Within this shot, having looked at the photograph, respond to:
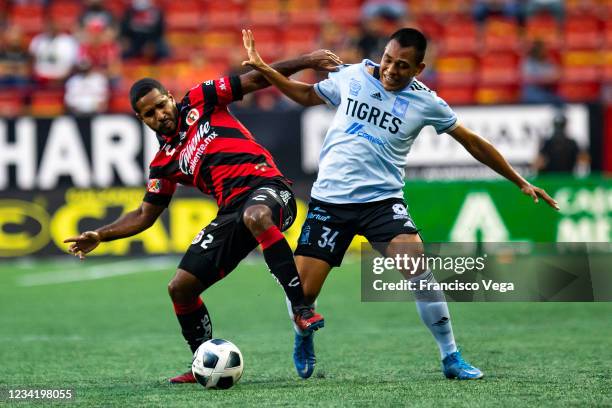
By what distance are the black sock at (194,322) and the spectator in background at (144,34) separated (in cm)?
1229

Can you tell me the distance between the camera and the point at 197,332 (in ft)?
22.3

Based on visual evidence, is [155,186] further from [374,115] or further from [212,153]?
[374,115]

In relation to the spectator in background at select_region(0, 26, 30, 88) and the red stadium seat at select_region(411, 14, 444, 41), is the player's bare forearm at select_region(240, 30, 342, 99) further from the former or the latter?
the red stadium seat at select_region(411, 14, 444, 41)

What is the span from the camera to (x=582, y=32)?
60.9 ft

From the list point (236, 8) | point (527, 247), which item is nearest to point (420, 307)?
point (527, 247)

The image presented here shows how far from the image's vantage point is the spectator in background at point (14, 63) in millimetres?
17703

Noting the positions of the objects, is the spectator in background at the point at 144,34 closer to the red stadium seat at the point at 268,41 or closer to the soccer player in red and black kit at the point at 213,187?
the red stadium seat at the point at 268,41

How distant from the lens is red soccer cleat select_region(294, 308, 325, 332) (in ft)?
20.1

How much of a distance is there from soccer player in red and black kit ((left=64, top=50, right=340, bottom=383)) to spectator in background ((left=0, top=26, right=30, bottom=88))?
11.4 metres

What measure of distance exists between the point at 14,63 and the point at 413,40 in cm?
1282

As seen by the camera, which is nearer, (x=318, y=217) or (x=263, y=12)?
(x=318, y=217)

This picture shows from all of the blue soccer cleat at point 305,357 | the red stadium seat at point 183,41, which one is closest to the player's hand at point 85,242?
the blue soccer cleat at point 305,357

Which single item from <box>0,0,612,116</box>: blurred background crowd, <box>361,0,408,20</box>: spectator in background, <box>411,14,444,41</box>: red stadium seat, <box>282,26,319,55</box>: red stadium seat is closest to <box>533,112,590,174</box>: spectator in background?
<box>0,0,612,116</box>: blurred background crowd

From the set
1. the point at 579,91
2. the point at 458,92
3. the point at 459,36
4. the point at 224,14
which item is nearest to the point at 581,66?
the point at 579,91
